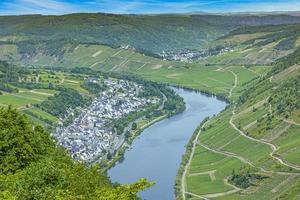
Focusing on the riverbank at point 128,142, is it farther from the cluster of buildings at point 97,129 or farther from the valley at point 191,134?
Result: the cluster of buildings at point 97,129

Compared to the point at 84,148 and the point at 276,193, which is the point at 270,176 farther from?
the point at 84,148

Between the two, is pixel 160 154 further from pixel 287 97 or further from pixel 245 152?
pixel 287 97

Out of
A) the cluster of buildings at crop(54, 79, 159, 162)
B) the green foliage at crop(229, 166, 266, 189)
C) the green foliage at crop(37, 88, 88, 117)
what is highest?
the green foliage at crop(229, 166, 266, 189)

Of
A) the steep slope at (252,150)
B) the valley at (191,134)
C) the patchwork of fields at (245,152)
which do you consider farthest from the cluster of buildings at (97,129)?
the steep slope at (252,150)

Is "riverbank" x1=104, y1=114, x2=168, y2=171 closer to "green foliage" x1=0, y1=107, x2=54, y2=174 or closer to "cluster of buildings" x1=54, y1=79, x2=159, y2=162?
"cluster of buildings" x1=54, y1=79, x2=159, y2=162

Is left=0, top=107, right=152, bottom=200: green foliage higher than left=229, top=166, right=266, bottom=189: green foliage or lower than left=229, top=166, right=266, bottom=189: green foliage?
higher

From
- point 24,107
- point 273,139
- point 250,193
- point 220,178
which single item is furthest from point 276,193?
point 24,107

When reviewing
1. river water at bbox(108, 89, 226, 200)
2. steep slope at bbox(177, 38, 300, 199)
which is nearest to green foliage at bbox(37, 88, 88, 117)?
river water at bbox(108, 89, 226, 200)
